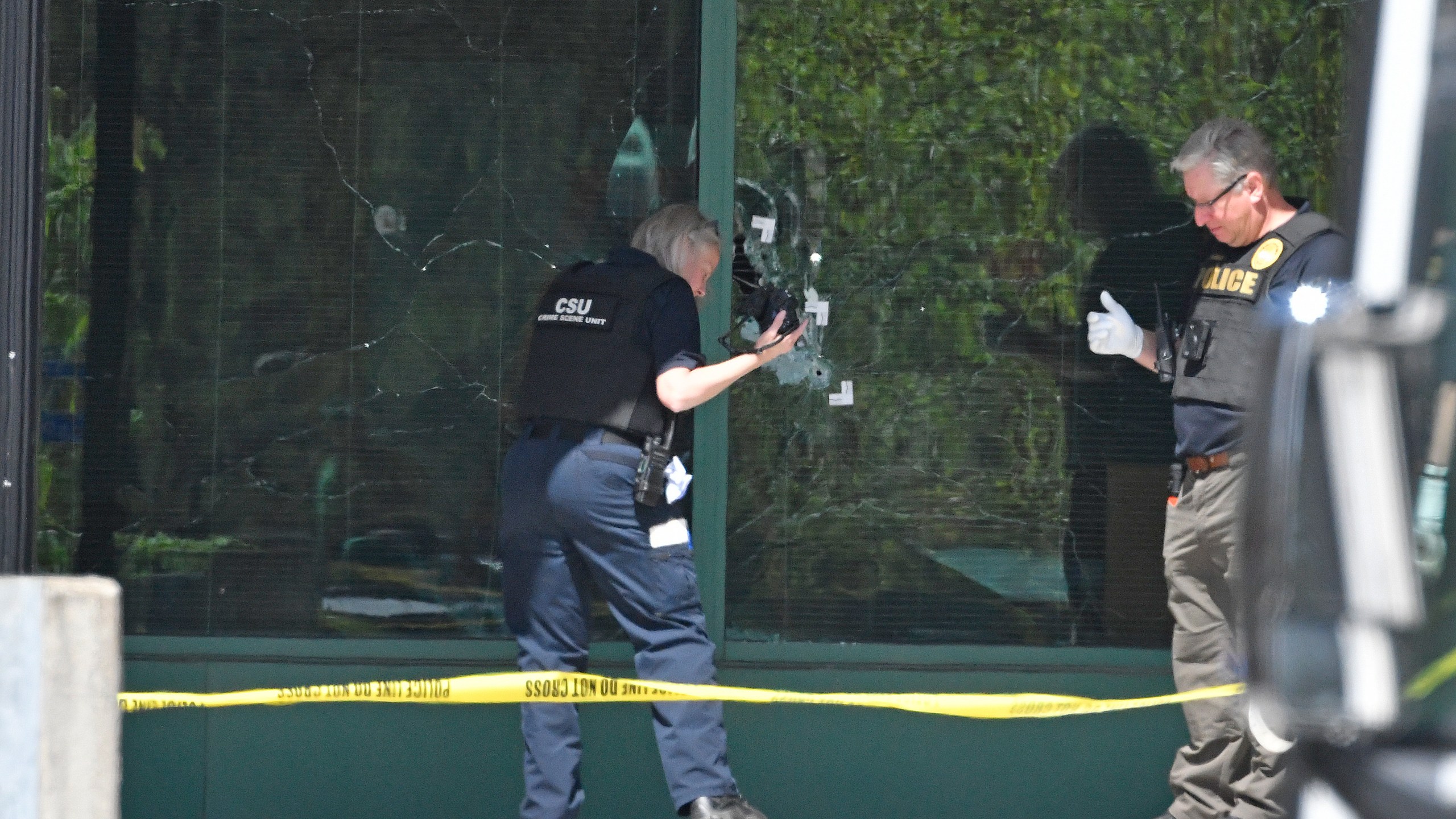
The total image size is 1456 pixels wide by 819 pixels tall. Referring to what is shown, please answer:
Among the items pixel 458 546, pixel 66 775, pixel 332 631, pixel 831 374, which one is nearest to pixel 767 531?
pixel 831 374

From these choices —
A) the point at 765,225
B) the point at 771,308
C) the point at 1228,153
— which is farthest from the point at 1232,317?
the point at 765,225

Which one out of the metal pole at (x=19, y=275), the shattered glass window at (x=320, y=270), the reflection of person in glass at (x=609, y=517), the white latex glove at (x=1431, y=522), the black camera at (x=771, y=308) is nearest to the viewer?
the white latex glove at (x=1431, y=522)

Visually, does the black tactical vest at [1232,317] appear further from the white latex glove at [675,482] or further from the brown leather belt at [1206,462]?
the white latex glove at [675,482]

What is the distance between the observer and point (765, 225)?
518 cm

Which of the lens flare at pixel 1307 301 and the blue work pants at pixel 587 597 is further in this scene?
the blue work pants at pixel 587 597

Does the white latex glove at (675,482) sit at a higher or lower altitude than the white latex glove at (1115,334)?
lower

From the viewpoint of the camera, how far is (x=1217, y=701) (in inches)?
181

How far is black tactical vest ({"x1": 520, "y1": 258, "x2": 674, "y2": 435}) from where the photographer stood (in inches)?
170

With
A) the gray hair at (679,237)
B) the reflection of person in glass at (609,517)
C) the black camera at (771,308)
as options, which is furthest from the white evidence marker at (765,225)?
the reflection of person in glass at (609,517)

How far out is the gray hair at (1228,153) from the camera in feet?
14.9

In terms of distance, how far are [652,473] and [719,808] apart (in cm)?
90

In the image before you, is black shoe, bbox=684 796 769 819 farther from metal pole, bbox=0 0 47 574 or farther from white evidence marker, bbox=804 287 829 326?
metal pole, bbox=0 0 47 574

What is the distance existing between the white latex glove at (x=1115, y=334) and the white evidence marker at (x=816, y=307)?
0.82m

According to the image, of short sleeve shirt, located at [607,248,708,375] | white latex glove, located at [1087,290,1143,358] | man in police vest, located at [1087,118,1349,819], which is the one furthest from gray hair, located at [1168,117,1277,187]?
short sleeve shirt, located at [607,248,708,375]
